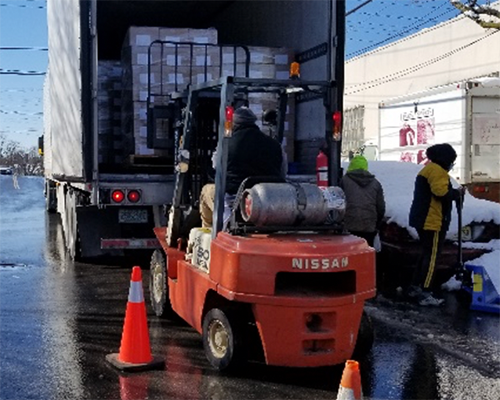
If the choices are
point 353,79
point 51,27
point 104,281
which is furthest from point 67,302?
point 353,79

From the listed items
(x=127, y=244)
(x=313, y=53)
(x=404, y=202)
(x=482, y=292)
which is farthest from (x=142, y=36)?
(x=482, y=292)

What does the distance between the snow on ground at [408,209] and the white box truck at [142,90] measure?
1.25 meters

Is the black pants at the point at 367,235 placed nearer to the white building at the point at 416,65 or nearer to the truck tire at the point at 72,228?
the truck tire at the point at 72,228

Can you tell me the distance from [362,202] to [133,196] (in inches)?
106

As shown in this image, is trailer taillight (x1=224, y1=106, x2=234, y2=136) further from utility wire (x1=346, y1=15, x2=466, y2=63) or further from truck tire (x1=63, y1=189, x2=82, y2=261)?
utility wire (x1=346, y1=15, x2=466, y2=63)

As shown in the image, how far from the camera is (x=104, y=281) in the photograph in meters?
8.87

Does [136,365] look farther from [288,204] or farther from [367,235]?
[367,235]

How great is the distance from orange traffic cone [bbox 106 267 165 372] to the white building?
22.8 m

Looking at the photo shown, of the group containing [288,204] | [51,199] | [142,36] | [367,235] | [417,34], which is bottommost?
[51,199]

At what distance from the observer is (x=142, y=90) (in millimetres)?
8516

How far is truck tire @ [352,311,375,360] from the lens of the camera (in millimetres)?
5553

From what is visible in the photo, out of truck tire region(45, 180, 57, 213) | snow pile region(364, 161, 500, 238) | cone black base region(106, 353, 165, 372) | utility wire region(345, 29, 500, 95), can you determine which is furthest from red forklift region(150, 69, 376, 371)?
utility wire region(345, 29, 500, 95)

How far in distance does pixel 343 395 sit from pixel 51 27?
999cm

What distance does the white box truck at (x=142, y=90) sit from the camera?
8.10 m
